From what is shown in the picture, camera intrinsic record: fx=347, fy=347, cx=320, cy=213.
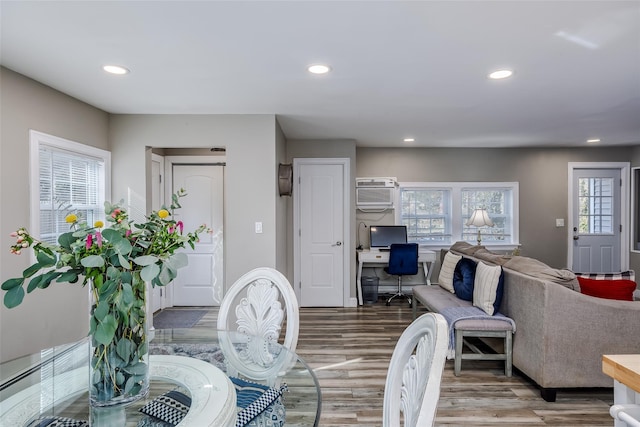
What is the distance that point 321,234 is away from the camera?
4.86m

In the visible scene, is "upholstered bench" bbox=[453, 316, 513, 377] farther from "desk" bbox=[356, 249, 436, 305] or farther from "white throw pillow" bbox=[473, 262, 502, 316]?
"desk" bbox=[356, 249, 436, 305]

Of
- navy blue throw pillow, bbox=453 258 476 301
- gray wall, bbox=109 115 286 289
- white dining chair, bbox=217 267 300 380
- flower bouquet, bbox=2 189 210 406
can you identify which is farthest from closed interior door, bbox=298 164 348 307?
flower bouquet, bbox=2 189 210 406

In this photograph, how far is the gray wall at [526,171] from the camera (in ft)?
18.1

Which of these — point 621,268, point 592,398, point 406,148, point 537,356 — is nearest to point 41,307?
point 537,356

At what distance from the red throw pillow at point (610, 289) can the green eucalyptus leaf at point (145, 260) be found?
2923mm

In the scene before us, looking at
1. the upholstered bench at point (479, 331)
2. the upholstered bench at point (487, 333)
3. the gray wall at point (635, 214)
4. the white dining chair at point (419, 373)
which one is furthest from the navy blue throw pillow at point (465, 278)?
the gray wall at point (635, 214)

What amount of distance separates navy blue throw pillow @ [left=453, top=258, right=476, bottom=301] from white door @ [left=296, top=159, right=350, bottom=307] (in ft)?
5.52

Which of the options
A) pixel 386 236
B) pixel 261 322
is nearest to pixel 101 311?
pixel 261 322

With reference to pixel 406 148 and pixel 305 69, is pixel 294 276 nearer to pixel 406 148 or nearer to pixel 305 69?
pixel 406 148

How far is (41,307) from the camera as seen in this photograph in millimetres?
2557

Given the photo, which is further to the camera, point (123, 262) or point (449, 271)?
point (449, 271)

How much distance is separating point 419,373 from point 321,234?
394 centimetres

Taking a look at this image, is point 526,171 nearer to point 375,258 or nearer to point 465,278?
point 375,258

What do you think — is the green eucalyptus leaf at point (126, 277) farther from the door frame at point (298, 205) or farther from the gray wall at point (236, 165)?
the door frame at point (298, 205)
